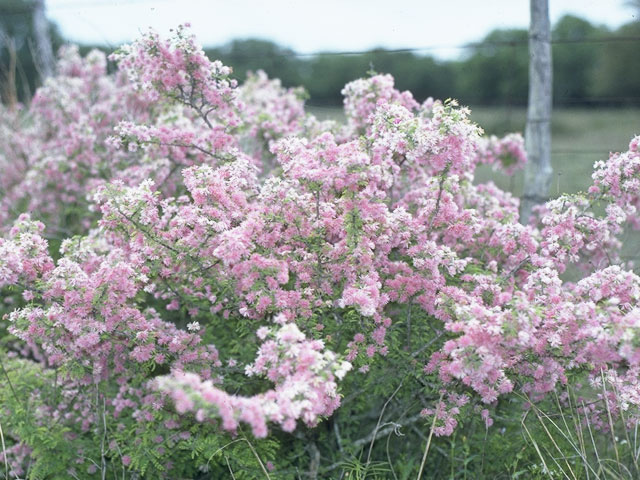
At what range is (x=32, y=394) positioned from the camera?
139 inches

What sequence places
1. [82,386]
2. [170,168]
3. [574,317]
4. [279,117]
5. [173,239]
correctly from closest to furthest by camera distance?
1. [574,317]
2. [173,239]
3. [82,386]
4. [170,168]
5. [279,117]

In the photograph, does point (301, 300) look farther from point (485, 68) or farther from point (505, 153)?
point (485, 68)

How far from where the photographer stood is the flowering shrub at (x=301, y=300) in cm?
262

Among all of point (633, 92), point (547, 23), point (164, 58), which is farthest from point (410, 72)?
point (164, 58)

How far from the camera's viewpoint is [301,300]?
110 inches

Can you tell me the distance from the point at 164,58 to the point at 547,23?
2839mm

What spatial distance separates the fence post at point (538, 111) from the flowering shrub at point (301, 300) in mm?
1040

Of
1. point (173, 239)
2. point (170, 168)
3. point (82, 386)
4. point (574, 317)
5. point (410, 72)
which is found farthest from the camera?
point (410, 72)

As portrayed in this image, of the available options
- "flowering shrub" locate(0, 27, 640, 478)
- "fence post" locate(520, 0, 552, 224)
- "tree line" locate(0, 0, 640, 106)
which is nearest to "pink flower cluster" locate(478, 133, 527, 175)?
"fence post" locate(520, 0, 552, 224)

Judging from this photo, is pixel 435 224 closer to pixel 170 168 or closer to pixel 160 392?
pixel 160 392

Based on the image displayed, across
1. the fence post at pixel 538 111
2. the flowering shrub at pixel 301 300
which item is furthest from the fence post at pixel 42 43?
the fence post at pixel 538 111

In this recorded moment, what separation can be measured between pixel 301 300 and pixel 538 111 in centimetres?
287

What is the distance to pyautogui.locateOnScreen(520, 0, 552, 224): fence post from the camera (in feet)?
15.1

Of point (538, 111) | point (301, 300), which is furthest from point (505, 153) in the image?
point (301, 300)
